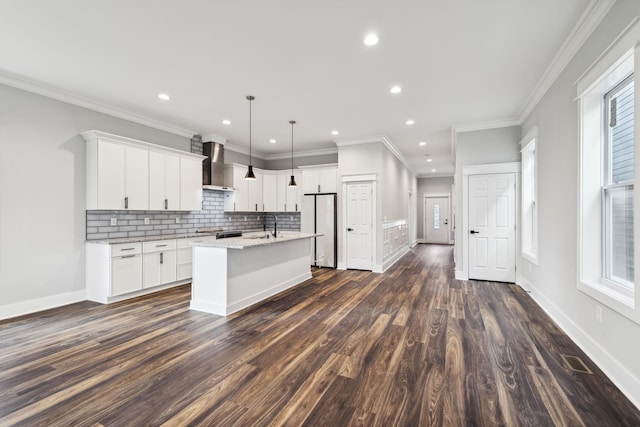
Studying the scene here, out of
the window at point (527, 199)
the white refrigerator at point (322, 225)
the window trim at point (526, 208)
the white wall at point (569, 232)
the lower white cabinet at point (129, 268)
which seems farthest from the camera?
the white refrigerator at point (322, 225)

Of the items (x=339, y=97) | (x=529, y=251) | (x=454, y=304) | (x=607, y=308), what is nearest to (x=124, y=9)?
(x=339, y=97)

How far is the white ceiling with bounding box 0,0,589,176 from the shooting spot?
236 cm

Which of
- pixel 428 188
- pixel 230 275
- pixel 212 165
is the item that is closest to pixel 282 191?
pixel 212 165

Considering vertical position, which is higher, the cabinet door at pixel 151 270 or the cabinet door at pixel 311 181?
the cabinet door at pixel 311 181

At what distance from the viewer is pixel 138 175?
4.56 metres

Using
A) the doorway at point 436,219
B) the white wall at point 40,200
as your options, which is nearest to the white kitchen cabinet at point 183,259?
the white wall at point 40,200

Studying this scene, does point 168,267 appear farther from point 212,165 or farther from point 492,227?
point 492,227

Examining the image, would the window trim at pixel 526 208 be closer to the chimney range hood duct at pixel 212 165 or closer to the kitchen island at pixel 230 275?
the kitchen island at pixel 230 275

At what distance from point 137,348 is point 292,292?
2.26 meters

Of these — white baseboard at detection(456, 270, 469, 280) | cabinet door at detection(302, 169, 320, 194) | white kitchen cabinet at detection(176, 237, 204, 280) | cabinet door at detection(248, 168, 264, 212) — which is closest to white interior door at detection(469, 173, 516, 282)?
white baseboard at detection(456, 270, 469, 280)

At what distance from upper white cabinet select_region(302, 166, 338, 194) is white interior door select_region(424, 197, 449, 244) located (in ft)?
23.3

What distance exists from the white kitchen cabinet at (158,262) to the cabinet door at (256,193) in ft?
8.06

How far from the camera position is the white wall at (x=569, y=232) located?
6.63 ft

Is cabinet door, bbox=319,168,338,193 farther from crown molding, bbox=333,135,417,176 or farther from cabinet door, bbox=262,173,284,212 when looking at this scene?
cabinet door, bbox=262,173,284,212
